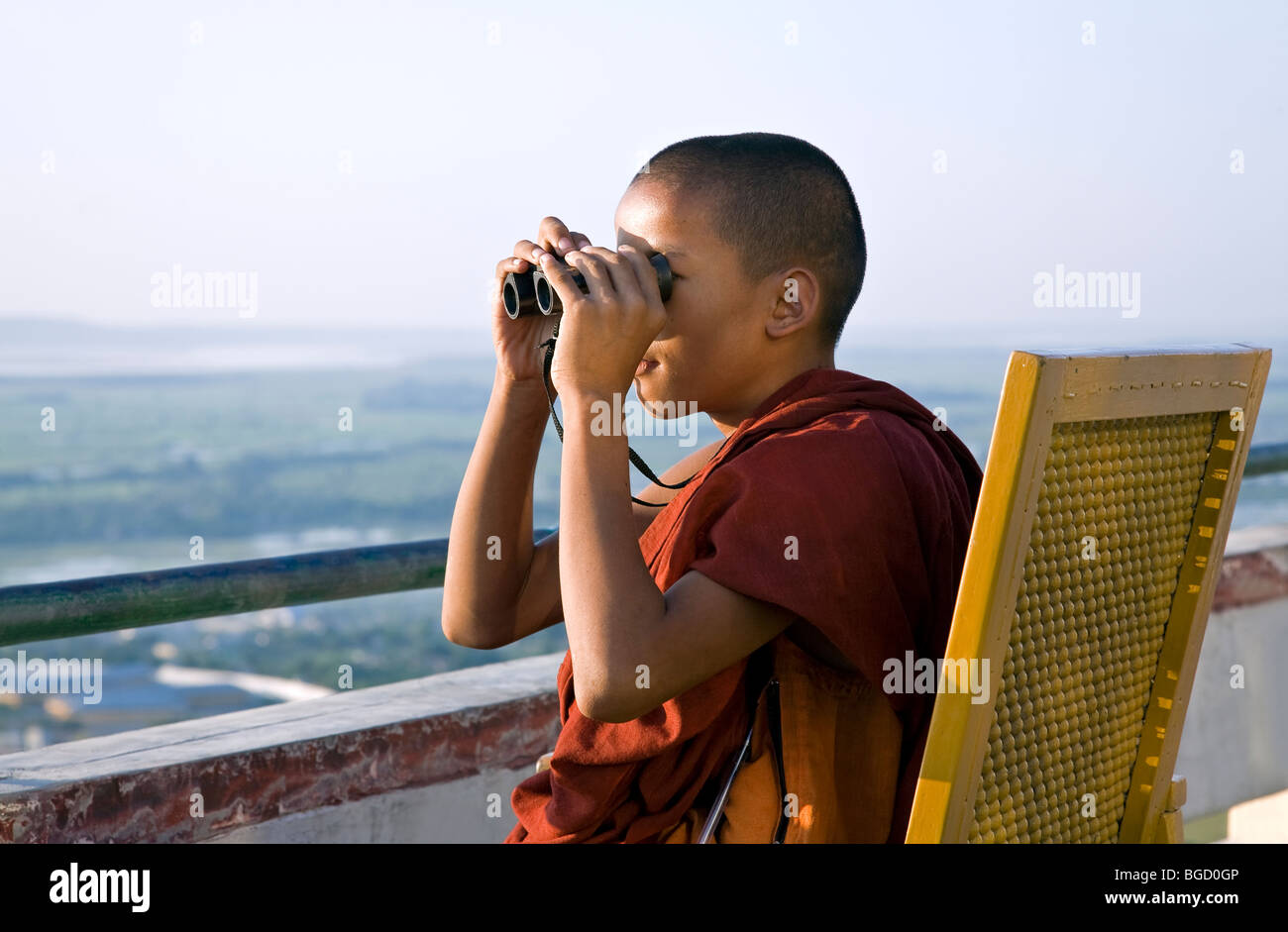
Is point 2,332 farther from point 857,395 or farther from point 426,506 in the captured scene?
point 857,395

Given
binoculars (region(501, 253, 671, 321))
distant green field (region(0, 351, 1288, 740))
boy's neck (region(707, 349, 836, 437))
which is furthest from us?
distant green field (region(0, 351, 1288, 740))

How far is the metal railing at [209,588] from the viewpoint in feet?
6.58

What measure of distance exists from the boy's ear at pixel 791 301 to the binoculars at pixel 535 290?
0.15 metres

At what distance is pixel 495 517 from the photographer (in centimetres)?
212

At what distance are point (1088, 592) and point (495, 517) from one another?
970mm

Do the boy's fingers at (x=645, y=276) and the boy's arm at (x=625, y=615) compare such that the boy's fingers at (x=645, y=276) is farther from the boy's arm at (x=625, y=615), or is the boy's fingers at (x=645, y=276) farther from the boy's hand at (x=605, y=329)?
the boy's arm at (x=625, y=615)

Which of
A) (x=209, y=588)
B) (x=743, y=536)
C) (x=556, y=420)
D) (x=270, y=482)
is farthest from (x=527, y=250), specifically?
(x=270, y=482)

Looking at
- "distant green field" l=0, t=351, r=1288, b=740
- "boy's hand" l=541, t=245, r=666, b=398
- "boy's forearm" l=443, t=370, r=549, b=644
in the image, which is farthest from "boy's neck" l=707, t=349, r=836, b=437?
"distant green field" l=0, t=351, r=1288, b=740

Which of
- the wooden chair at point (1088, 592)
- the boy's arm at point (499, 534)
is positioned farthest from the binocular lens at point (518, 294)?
the wooden chair at point (1088, 592)

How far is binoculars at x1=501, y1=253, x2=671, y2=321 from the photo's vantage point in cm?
173

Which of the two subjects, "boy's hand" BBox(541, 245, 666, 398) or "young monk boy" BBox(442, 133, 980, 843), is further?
"boy's hand" BBox(541, 245, 666, 398)

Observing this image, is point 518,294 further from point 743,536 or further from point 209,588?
point 209,588

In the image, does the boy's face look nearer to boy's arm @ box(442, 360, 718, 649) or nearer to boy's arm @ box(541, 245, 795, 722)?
boy's arm @ box(541, 245, 795, 722)
